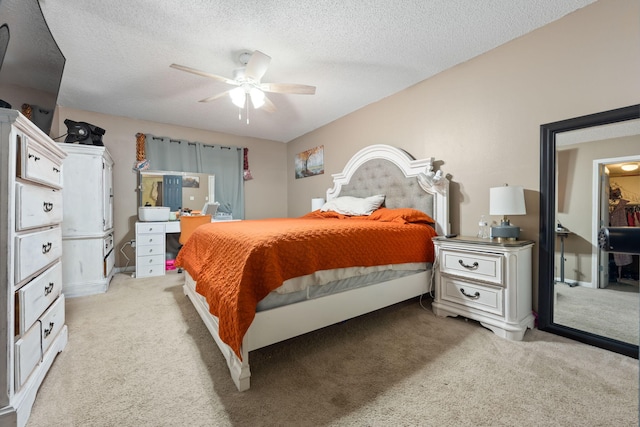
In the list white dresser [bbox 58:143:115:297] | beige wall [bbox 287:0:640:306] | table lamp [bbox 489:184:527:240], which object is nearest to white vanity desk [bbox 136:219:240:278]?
white dresser [bbox 58:143:115:297]

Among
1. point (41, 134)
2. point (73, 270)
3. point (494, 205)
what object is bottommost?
point (73, 270)

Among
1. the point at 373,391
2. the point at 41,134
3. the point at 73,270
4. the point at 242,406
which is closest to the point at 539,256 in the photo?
the point at 373,391

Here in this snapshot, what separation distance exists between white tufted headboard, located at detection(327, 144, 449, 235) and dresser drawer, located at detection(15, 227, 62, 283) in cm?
297

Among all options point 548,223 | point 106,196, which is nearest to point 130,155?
point 106,196

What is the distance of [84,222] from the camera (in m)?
3.04

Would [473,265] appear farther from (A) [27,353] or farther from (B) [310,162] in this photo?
(B) [310,162]

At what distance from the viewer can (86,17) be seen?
2027 mm

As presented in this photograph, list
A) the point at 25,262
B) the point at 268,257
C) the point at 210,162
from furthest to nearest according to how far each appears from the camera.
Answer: the point at 210,162, the point at 268,257, the point at 25,262

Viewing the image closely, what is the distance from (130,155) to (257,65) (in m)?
3.10

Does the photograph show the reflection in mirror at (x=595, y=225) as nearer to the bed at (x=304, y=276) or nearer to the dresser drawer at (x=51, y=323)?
the bed at (x=304, y=276)

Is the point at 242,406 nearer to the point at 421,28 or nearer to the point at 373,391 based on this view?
the point at 373,391

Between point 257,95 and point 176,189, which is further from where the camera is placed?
point 176,189

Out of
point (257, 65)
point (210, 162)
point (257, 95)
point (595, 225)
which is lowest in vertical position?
point (595, 225)

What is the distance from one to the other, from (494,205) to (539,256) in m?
0.55
